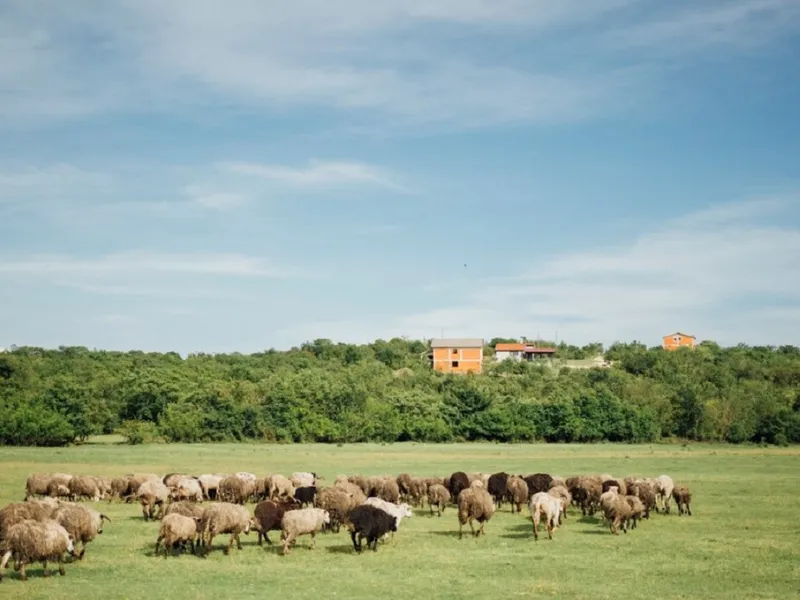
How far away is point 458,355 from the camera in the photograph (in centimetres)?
14312

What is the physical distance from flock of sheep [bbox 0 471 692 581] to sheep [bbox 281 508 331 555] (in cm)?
3

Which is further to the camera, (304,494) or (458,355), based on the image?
(458,355)

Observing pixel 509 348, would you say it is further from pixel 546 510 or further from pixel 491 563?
pixel 491 563

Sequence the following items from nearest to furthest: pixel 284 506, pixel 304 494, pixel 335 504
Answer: pixel 284 506, pixel 335 504, pixel 304 494

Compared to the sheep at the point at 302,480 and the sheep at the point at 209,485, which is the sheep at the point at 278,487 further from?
the sheep at the point at 209,485

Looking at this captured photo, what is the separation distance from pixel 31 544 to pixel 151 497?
10.1m

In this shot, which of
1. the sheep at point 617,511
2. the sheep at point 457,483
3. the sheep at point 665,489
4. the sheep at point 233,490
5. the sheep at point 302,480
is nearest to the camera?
the sheep at point 617,511

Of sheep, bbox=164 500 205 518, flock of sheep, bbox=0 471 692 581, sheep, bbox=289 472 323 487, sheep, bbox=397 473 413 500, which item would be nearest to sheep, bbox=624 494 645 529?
flock of sheep, bbox=0 471 692 581

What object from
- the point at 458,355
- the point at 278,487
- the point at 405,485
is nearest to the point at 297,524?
the point at 278,487

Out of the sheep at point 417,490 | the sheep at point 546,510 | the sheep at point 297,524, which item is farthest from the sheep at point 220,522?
the sheep at point 417,490

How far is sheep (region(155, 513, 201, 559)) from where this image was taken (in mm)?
21703

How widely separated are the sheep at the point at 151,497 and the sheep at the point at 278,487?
487 cm

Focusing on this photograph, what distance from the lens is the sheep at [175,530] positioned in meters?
21.7

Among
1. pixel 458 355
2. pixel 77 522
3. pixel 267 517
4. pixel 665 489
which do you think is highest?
pixel 458 355
